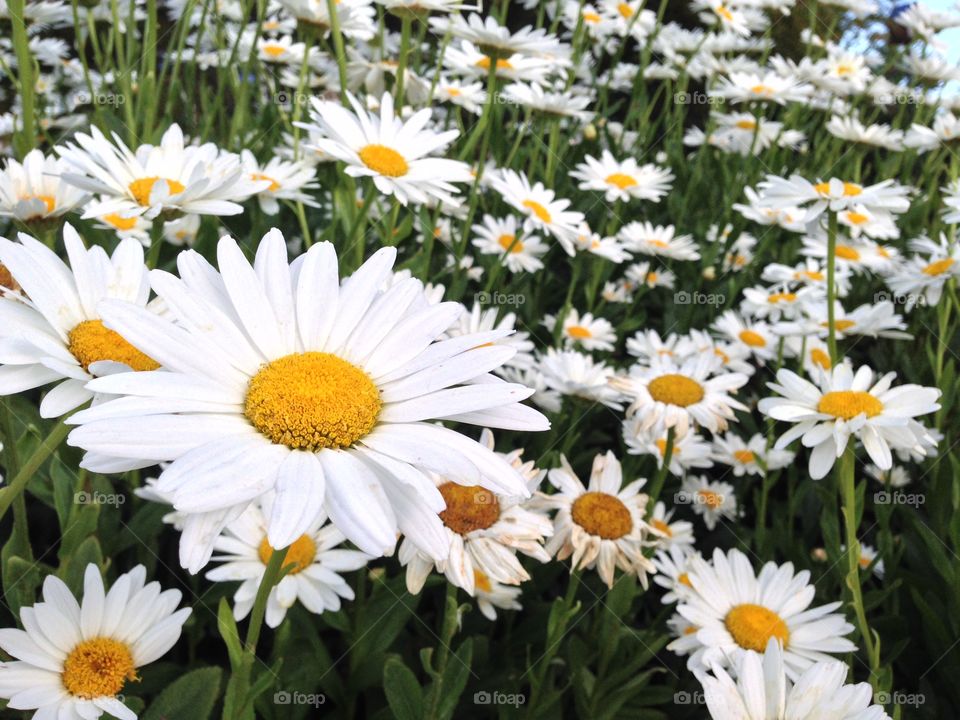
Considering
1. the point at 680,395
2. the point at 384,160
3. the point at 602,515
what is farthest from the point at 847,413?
the point at 384,160

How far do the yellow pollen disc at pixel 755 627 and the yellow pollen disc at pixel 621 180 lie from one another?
1.76 meters

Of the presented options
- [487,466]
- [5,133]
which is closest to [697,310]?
[487,466]

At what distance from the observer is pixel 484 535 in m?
1.12

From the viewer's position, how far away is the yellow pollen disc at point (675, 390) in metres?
1.70

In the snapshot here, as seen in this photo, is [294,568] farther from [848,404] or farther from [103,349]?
[848,404]

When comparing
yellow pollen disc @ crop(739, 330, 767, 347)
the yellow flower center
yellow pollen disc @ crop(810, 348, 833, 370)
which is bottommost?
yellow pollen disc @ crop(739, 330, 767, 347)

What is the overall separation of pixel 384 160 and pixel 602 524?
2.75ft

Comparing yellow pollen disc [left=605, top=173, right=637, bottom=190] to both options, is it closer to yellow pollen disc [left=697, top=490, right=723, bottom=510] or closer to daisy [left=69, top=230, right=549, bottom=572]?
yellow pollen disc [left=697, top=490, right=723, bottom=510]

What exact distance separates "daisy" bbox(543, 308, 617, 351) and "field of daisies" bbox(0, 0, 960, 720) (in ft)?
0.06

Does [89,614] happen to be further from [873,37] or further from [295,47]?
[873,37]

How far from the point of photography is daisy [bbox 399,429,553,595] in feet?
3.56

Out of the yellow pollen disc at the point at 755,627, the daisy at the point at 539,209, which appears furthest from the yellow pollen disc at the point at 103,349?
the daisy at the point at 539,209

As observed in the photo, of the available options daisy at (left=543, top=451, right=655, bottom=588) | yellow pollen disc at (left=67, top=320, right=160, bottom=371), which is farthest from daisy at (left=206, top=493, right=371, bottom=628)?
yellow pollen disc at (left=67, top=320, right=160, bottom=371)

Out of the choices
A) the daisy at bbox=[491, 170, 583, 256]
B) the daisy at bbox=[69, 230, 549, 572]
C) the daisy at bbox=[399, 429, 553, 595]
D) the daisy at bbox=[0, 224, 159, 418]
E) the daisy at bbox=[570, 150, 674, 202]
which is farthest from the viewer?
the daisy at bbox=[570, 150, 674, 202]
